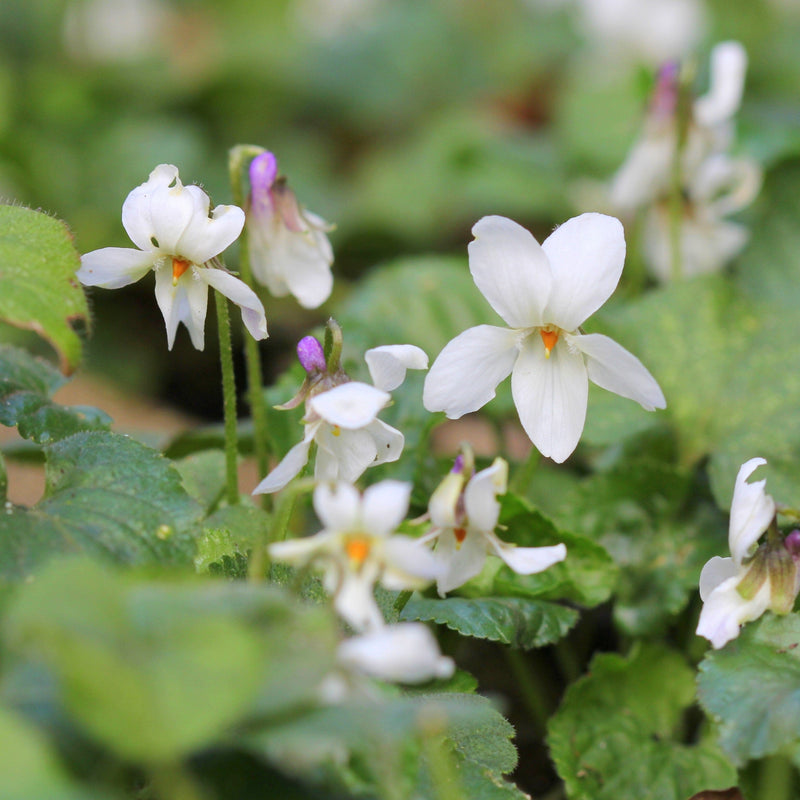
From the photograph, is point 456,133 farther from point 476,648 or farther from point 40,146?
point 476,648

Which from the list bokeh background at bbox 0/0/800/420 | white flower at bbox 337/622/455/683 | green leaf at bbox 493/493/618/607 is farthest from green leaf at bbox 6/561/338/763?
bokeh background at bbox 0/0/800/420

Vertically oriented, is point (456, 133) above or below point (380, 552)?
above

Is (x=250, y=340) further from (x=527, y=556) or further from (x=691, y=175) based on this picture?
(x=691, y=175)

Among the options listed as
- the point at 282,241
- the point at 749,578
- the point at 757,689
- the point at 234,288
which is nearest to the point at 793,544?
the point at 749,578

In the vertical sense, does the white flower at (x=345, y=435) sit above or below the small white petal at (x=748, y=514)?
above

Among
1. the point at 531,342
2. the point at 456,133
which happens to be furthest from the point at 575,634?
the point at 456,133

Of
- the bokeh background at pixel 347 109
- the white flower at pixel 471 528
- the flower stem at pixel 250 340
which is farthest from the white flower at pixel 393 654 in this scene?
the bokeh background at pixel 347 109

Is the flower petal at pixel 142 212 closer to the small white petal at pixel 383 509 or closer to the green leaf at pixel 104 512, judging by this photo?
the green leaf at pixel 104 512
